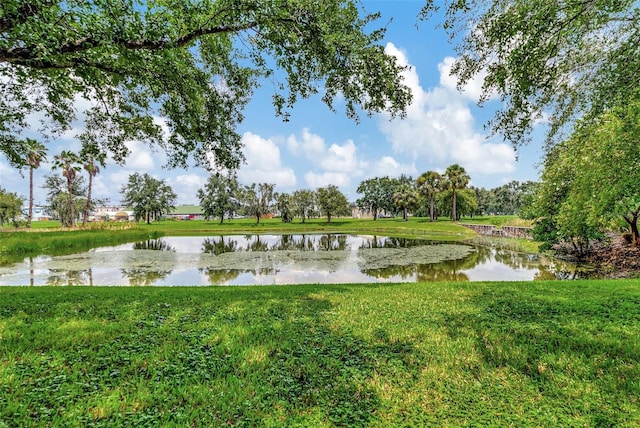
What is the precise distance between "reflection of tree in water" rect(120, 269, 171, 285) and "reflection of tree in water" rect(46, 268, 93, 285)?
1.55 metres

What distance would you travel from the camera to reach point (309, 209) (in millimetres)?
75875

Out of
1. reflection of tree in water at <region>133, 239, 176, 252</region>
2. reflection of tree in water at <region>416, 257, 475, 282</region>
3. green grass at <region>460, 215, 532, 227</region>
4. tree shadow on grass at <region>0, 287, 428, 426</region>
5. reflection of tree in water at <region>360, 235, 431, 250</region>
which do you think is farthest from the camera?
green grass at <region>460, 215, 532, 227</region>

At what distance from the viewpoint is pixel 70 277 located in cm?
1454

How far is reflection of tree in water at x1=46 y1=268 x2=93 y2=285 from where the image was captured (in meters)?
13.4

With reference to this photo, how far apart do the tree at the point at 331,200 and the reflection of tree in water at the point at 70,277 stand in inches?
2175

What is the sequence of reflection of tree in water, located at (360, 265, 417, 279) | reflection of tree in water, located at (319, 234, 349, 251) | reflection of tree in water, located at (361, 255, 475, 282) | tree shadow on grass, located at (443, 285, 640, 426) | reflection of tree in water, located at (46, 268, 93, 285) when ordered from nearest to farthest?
tree shadow on grass, located at (443, 285, 640, 426)
reflection of tree in water, located at (46, 268, 93, 285)
reflection of tree in water, located at (361, 255, 475, 282)
reflection of tree in water, located at (360, 265, 417, 279)
reflection of tree in water, located at (319, 234, 349, 251)

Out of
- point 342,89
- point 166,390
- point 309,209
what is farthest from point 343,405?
point 309,209

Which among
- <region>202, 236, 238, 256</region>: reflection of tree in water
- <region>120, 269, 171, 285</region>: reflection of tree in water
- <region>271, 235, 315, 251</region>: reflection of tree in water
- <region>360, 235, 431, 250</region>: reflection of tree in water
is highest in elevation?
<region>360, 235, 431, 250</region>: reflection of tree in water

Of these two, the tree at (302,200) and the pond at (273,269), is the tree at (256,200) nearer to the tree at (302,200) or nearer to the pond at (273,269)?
the tree at (302,200)

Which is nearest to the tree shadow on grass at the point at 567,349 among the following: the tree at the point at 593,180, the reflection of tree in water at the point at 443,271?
the tree at the point at 593,180

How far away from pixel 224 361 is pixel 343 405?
1.84 meters

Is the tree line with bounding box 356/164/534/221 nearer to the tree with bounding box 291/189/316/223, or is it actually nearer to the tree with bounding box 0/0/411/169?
the tree with bounding box 291/189/316/223

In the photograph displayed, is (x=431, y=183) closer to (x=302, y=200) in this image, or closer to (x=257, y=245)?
(x=302, y=200)

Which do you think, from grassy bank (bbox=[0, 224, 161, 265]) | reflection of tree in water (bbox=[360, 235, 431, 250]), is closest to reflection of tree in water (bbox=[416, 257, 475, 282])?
reflection of tree in water (bbox=[360, 235, 431, 250])
